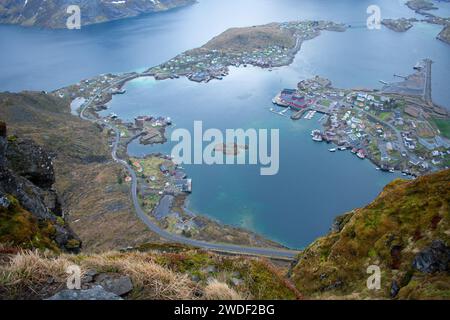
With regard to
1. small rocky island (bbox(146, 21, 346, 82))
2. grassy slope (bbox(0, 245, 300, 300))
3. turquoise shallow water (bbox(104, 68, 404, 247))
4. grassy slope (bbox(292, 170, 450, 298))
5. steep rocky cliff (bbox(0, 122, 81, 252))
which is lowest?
turquoise shallow water (bbox(104, 68, 404, 247))

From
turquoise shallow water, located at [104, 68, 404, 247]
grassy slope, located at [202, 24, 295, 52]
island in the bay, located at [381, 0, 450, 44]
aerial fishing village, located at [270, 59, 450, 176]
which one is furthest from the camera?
grassy slope, located at [202, 24, 295, 52]

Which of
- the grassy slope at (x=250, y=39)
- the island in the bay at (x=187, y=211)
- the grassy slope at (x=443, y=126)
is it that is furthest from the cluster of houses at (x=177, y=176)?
the grassy slope at (x=250, y=39)

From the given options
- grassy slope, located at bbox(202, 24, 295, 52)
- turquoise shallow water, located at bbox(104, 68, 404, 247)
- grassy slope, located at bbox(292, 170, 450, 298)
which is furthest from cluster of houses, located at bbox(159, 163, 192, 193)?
grassy slope, located at bbox(202, 24, 295, 52)

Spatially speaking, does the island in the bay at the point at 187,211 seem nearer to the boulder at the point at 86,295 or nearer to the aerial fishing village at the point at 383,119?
the boulder at the point at 86,295

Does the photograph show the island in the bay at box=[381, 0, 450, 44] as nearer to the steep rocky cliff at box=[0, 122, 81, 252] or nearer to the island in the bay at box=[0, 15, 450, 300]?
the island in the bay at box=[0, 15, 450, 300]

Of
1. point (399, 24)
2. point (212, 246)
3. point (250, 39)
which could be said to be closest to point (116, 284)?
point (212, 246)

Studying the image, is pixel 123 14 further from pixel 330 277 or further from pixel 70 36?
pixel 330 277
